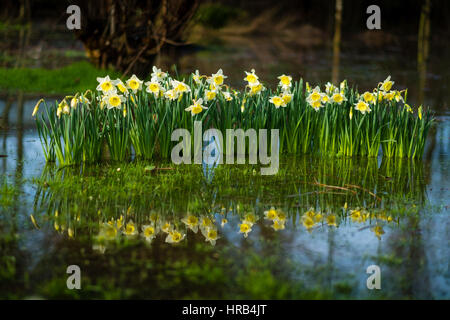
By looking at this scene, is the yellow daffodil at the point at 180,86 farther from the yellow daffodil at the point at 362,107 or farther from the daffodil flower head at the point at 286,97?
the yellow daffodil at the point at 362,107

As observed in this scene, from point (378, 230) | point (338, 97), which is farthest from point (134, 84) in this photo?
point (378, 230)

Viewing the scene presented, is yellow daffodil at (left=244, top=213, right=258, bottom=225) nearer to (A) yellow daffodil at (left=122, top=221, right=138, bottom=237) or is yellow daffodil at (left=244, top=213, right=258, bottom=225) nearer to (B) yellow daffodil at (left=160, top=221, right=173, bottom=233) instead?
(B) yellow daffodil at (left=160, top=221, right=173, bottom=233)

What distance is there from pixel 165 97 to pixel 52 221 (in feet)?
6.45

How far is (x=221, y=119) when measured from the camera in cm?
580

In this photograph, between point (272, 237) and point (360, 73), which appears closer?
point (272, 237)

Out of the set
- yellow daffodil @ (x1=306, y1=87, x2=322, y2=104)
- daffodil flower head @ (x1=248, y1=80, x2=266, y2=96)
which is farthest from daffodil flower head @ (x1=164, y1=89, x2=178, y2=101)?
yellow daffodil @ (x1=306, y1=87, x2=322, y2=104)

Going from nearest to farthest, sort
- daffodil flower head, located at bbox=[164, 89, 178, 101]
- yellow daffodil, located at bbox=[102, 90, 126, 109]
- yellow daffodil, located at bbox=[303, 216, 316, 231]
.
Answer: yellow daffodil, located at bbox=[303, 216, 316, 231], yellow daffodil, located at bbox=[102, 90, 126, 109], daffodil flower head, located at bbox=[164, 89, 178, 101]

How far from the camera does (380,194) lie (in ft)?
15.7

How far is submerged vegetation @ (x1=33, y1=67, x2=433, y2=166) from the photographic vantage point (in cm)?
546

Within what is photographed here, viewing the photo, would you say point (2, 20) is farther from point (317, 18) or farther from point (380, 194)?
point (380, 194)

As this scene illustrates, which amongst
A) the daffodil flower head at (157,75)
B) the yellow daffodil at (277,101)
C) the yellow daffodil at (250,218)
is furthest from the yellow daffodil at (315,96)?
the yellow daffodil at (250,218)

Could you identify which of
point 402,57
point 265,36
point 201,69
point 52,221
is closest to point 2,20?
point 265,36

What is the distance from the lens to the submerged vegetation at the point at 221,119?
5457mm

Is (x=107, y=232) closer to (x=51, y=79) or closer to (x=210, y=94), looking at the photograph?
(x=210, y=94)
